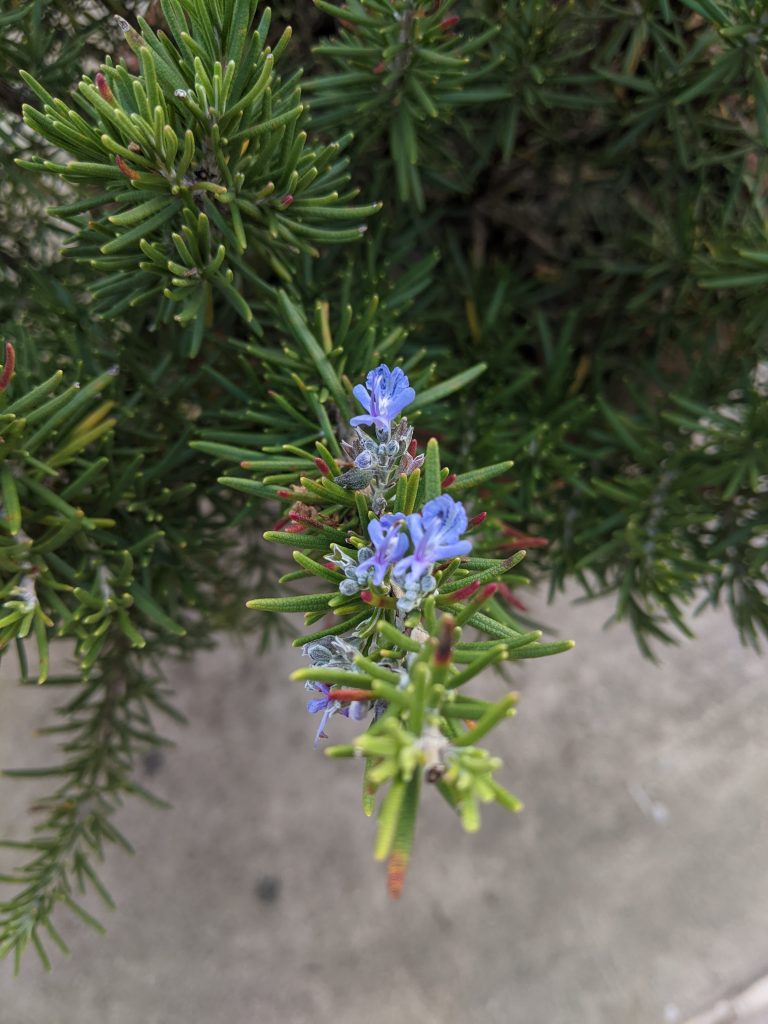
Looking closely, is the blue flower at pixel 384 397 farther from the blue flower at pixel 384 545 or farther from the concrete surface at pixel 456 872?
the concrete surface at pixel 456 872

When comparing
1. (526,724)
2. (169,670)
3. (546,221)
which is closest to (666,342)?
(546,221)

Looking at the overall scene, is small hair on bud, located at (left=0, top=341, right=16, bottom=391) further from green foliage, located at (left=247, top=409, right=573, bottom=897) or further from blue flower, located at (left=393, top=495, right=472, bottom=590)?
blue flower, located at (left=393, top=495, right=472, bottom=590)

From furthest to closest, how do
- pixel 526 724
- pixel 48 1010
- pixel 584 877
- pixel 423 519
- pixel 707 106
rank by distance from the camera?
pixel 526 724 < pixel 584 877 < pixel 48 1010 < pixel 707 106 < pixel 423 519

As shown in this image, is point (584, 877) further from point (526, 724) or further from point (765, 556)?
point (765, 556)

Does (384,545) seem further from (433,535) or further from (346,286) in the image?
(346,286)

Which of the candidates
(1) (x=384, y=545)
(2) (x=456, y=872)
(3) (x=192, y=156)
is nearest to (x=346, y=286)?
(3) (x=192, y=156)

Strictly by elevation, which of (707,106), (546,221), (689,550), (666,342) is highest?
(707,106)

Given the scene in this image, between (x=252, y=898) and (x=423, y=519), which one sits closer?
(x=423, y=519)
